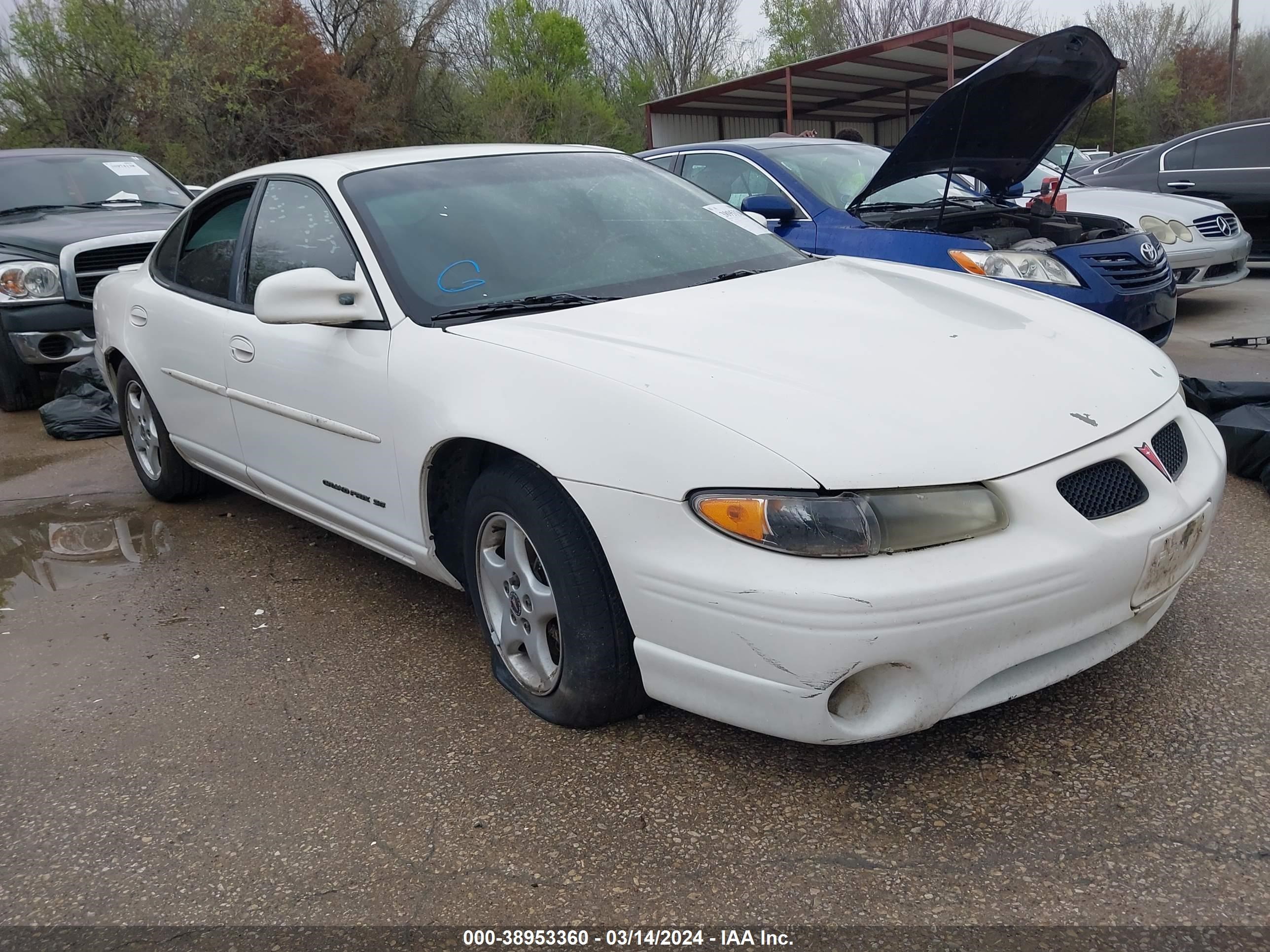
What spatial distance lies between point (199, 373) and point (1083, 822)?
3.28 metres

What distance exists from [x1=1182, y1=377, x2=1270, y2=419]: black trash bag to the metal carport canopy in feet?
39.7

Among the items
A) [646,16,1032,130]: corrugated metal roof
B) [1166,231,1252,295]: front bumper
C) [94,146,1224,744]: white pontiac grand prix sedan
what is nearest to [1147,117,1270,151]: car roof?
[1166,231,1252,295]: front bumper

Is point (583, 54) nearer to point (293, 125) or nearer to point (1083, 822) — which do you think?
point (293, 125)

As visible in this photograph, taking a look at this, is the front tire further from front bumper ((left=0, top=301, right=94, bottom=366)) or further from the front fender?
front bumper ((left=0, top=301, right=94, bottom=366))

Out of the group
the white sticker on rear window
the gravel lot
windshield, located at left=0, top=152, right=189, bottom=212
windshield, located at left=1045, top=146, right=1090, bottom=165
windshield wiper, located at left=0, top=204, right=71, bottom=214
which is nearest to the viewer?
the gravel lot

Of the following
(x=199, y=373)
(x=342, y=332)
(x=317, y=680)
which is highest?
(x=342, y=332)

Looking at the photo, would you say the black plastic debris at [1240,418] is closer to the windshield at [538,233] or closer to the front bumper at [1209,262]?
the windshield at [538,233]

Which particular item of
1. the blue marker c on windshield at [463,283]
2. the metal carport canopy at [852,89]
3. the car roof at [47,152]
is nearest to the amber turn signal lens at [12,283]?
the car roof at [47,152]

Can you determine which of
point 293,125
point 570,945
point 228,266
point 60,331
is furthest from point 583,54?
point 570,945

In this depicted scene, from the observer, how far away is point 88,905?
221 cm

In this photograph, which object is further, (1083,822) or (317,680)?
(317,680)

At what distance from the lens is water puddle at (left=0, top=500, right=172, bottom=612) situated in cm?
415

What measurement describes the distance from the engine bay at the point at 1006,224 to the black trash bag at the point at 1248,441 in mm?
1571

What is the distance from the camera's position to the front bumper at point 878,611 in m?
2.08
